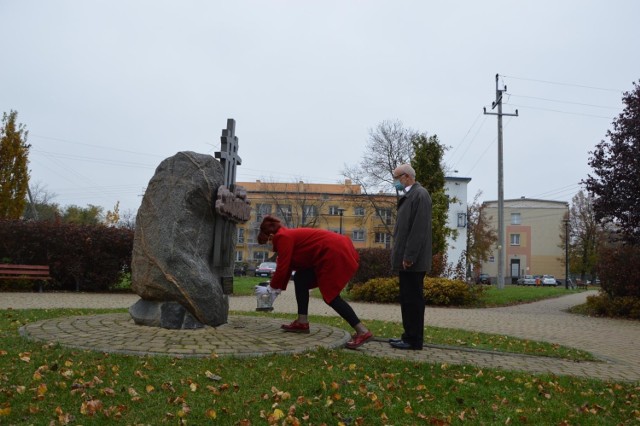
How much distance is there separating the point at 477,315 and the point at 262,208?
55844 mm

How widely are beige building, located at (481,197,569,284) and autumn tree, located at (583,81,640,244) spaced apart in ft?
172

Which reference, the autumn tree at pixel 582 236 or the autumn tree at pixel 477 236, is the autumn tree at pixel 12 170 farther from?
the autumn tree at pixel 582 236

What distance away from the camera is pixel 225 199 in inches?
258

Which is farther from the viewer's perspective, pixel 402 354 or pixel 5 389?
pixel 402 354

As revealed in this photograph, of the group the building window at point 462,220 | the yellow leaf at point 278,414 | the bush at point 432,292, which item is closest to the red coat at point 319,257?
the yellow leaf at point 278,414

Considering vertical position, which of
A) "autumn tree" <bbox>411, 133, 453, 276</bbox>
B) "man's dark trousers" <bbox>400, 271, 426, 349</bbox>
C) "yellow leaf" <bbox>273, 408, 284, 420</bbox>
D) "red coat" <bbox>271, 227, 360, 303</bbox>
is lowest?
"yellow leaf" <bbox>273, 408, 284, 420</bbox>

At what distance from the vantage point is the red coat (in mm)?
5707

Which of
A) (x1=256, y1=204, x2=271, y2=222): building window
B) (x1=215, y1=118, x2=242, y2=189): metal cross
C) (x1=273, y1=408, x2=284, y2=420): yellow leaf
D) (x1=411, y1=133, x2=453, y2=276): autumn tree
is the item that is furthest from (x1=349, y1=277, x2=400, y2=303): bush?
(x1=256, y1=204, x2=271, y2=222): building window

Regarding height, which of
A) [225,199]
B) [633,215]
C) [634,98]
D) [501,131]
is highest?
[501,131]

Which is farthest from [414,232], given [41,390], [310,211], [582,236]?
[310,211]

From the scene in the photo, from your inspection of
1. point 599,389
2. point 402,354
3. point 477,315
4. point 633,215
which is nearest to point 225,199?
point 402,354

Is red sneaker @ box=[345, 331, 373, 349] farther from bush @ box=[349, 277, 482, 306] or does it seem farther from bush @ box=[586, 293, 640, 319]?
bush @ box=[586, 293, 640, 319]

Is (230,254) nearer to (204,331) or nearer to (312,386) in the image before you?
(204,331)

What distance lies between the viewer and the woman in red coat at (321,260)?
5.71 meters
